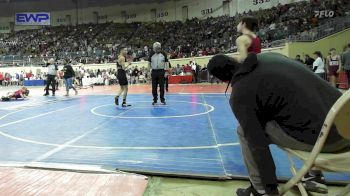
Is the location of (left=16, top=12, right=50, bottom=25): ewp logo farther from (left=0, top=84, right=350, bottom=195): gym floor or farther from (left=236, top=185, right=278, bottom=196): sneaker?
(left=236, top=185, right=278, bottom=196): sneaker

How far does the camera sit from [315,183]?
3.09 meters

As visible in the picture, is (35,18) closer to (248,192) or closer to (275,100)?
(248,192)

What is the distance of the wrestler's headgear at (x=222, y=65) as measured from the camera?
8.64 ft

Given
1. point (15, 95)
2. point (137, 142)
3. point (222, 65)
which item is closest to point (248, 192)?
point (222, 65)

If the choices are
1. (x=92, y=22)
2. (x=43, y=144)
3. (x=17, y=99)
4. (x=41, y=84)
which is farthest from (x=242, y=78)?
(x=92, y=22)

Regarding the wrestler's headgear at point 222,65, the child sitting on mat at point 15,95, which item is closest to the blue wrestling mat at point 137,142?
the wrestler's headgear at point 222,65

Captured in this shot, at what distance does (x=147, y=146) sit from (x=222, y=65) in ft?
8.66

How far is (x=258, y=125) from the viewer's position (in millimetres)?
2465

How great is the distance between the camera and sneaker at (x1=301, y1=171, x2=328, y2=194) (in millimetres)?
3029

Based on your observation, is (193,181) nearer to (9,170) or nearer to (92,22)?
(9,170)

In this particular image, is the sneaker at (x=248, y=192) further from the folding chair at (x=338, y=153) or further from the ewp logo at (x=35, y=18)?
the ewp logo at (x=35, y=18)

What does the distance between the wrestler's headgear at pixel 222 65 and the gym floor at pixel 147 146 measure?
3.84ft

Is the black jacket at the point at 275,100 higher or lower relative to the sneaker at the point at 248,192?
higher

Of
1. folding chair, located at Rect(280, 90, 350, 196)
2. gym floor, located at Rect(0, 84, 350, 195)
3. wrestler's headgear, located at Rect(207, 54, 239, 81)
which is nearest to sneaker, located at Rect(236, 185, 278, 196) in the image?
gym floor, located at Rect(0, 84, 350, 195)
